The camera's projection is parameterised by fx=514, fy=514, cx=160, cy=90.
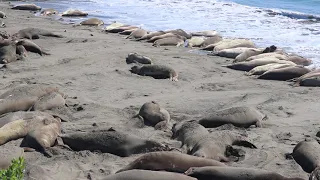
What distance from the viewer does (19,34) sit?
1123 centimetres

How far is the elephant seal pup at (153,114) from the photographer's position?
18.5ft

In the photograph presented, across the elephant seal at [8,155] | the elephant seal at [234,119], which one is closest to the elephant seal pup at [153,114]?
the elephant seal at [234,119]

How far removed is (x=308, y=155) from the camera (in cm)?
448

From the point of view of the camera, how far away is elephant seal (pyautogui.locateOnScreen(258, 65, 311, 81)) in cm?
828

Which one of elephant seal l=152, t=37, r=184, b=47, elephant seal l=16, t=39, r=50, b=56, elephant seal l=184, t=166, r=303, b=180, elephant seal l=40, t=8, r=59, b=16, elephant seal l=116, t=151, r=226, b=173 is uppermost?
elephant seal l=184, t=166, r=303, b=180

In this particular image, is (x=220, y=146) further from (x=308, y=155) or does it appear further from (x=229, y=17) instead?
(x=229, y=17)

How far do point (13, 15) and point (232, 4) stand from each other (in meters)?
9.42

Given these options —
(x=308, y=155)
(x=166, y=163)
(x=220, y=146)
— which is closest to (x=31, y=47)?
(x=220, y=146)

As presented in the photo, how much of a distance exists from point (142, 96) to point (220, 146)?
2.50m

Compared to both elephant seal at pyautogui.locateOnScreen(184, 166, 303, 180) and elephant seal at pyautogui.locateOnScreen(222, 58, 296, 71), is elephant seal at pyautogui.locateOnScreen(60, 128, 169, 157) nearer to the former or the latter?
elephant seal at pyautogui.locateOnScreen(184, 166, 303, 180)

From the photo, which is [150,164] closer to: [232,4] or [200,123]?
[200,123]

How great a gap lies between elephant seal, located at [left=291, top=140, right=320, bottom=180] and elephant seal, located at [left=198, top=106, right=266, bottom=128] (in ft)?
2.96

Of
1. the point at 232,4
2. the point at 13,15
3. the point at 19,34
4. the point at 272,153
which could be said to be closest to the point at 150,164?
the point at 272,153

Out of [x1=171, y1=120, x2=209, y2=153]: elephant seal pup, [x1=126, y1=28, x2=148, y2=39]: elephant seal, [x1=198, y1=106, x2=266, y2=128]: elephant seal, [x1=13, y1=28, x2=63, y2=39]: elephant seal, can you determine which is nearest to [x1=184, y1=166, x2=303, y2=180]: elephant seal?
[x1=171, y1=120, x2=209, y2=153]: elephant seal pup
